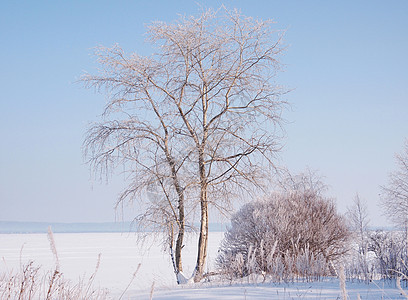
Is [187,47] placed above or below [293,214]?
above

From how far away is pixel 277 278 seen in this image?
7168mm

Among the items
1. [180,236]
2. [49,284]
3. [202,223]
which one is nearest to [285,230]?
[202,223]

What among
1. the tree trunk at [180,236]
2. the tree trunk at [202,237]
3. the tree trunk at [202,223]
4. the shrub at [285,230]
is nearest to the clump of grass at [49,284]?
the shrub at [285,230]

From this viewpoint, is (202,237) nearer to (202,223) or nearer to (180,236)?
(202,223)

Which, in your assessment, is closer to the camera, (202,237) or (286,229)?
(286,229)

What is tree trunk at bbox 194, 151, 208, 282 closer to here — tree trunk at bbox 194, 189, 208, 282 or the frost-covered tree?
tree trunk at bbox 194, 189, 208, 282

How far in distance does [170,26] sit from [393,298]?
8.88 meters

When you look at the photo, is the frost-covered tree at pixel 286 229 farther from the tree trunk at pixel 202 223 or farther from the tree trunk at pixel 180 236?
the tree trunk at pixel 180 236

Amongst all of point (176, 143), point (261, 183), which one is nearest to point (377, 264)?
point (261, 183)

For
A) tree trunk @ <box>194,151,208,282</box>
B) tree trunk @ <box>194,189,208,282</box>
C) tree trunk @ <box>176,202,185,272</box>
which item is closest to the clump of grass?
tree trunk @ <box>194,151,208,282</box>

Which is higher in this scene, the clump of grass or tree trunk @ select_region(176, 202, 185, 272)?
tree trunk @ select_region(176, 202, 185, 272)

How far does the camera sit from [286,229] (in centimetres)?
1024

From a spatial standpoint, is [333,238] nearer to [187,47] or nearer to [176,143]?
[176,143]

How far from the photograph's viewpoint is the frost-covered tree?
1017 cm
